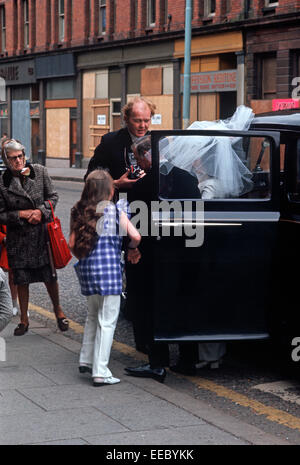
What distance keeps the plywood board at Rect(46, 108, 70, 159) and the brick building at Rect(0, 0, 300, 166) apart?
1.9 inches

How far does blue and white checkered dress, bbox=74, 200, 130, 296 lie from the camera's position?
577cm

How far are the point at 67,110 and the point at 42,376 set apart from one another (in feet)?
116

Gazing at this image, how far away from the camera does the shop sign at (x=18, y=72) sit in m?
43.7

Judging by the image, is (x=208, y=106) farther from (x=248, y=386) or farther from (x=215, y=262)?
(x=215, y=262)

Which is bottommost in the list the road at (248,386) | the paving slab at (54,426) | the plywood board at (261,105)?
the road at (248,386)

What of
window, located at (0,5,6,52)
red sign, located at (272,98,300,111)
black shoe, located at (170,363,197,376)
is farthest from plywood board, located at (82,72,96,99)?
black shoe, located at (170,363,197,376)

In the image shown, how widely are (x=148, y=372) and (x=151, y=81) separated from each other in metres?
28.4

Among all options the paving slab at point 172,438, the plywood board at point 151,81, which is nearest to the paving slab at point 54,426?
the paving slab at point 172,438

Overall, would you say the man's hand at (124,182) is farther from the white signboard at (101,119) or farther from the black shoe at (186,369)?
the white signboard at (101,119)

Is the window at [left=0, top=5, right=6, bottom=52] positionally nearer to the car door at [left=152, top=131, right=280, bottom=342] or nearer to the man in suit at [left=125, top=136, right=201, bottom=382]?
the man in suit at [left=125, top=136, right=201, bottom=382]

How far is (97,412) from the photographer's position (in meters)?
5.00

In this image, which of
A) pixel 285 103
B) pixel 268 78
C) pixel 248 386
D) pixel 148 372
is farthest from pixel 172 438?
pixel 268 78

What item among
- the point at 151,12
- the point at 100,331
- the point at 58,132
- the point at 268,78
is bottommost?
the point at 100,331
